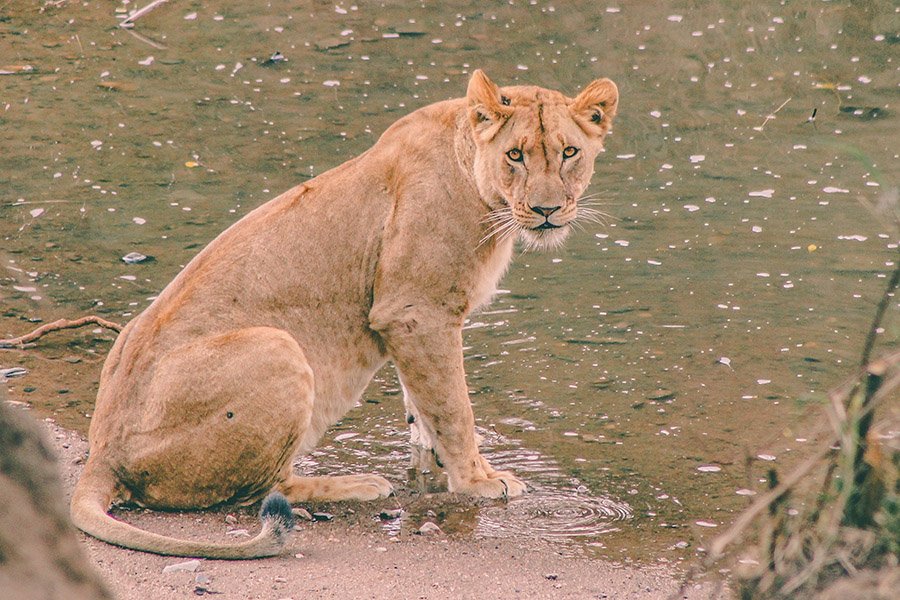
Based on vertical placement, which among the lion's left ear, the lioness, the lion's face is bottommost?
the lioness

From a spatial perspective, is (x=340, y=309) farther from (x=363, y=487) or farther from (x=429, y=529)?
(x=429, y=529)

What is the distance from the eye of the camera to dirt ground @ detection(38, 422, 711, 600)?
507cm

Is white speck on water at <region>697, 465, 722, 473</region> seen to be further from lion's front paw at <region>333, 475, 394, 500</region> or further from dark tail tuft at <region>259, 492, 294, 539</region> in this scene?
dark tail tuft at <region>259, 492, 294, 539</region>

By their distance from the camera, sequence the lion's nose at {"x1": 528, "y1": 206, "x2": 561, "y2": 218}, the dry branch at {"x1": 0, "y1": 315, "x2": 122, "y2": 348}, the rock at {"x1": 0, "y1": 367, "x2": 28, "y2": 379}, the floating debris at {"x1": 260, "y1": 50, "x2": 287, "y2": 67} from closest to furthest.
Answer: the lion's nose at {"x1": 528, "y1": 206, "x2": 561, "y2": 218}, the rock at {"x1": 0, "y1": 367, "x2": 28, "y2": 379}, the dry branch at {"x1": 0, "y1": 315, "x2": 122, "y2": 348}, the floating debris at {"x1": 260, "y1": 50, "x2": 287, "y2": 67}

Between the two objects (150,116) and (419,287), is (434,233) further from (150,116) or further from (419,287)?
(150,116)

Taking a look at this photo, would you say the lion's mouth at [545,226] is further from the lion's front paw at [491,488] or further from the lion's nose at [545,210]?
the lion's front paw at [491,488]

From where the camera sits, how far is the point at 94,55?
12016mm

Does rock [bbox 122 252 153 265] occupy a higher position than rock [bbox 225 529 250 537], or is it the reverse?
rock [bbox 122 252 153 265]

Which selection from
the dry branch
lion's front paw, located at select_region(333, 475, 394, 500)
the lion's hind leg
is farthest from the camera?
the dry branch

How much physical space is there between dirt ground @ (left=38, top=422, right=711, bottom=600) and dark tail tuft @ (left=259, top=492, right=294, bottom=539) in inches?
6.4

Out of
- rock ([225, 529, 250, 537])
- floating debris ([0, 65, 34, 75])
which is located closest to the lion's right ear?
rock ([225, 529, 250, 537])

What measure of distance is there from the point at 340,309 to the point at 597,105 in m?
1.45

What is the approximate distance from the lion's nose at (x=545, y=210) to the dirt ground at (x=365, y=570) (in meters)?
1.36

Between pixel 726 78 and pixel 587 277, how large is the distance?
3.45 meters
